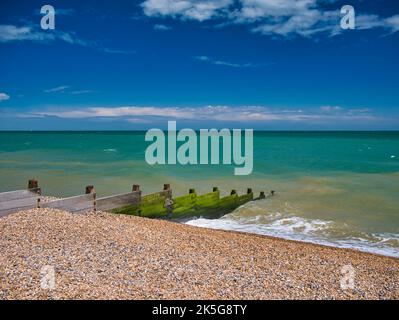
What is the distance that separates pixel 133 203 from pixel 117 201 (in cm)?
75

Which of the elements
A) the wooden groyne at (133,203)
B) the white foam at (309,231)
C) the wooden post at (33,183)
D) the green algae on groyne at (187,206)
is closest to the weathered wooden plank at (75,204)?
the wooden groyne at (133,203)

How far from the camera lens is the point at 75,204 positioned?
12.0m

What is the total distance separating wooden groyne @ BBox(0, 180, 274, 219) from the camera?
10984 mm

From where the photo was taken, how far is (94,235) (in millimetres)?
9484

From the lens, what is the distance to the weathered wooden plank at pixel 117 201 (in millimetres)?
12848

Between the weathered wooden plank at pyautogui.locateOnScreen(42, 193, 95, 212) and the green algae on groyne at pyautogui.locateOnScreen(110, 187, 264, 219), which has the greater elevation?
the weathered wooden plank at pyautogui.locateOnScreen(42, 193, 95, 212)

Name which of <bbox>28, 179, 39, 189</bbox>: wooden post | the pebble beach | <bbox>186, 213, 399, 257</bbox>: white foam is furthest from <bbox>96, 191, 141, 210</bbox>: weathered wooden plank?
<bbox>186, 213, 399, 257</bbox>: white foam

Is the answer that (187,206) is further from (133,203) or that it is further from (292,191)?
(292,191)

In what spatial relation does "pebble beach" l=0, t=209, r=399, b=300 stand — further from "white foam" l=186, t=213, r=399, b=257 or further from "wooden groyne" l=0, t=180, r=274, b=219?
"white foam" l=186, t=213, r=399, b=257

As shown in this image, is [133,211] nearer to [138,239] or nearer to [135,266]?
[138,239]

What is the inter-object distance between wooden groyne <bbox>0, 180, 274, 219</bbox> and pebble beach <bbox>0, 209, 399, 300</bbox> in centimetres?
46

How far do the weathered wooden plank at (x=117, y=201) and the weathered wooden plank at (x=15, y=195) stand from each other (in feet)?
7.01

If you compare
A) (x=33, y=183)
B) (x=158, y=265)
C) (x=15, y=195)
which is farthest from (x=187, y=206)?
(x=158, y=265)
